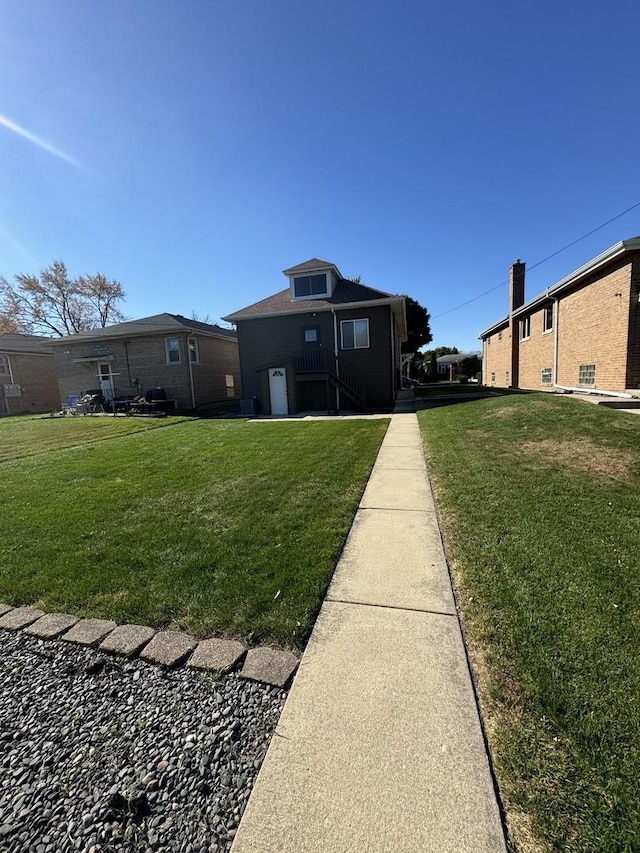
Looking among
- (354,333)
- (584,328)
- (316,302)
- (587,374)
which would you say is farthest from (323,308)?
(587,374)

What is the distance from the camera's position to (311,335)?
16.7 metres

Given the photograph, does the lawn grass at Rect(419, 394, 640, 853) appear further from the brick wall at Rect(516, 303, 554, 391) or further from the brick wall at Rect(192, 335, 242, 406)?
the brick wall at Rect(192, 335, 242, 406)

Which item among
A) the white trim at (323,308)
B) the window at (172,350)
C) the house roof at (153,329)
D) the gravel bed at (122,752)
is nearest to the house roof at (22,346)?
the house roof at (153,329)

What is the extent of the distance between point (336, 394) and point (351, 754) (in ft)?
49.4

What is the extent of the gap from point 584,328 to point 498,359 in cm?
1155

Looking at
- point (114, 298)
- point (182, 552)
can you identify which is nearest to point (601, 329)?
point (182, 552)

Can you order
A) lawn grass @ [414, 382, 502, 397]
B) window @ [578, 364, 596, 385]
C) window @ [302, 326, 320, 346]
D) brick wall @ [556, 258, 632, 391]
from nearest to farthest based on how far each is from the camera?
brick wall @ [556, 258, 632, 391] < window @ [578, 364, 596, 385] < lawn grass @ [414, 382, 502, 397] < window @ [302, 326, 320, 346]

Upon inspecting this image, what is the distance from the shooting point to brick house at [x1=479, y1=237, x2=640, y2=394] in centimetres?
1027

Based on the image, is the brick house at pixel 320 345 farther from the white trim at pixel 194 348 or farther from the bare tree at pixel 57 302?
the bare tree at pixel 57 302

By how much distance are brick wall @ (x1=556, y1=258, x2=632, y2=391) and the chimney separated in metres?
6.13

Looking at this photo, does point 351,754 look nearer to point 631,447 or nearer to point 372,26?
point 631,447

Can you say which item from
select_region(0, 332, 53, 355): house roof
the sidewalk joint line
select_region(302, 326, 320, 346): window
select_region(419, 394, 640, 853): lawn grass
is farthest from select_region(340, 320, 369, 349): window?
select_region(0, 332, 53, 355): house roof

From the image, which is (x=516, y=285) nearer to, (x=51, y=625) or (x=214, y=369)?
(x=214, y=369)

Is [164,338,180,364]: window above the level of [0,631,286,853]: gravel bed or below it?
above
